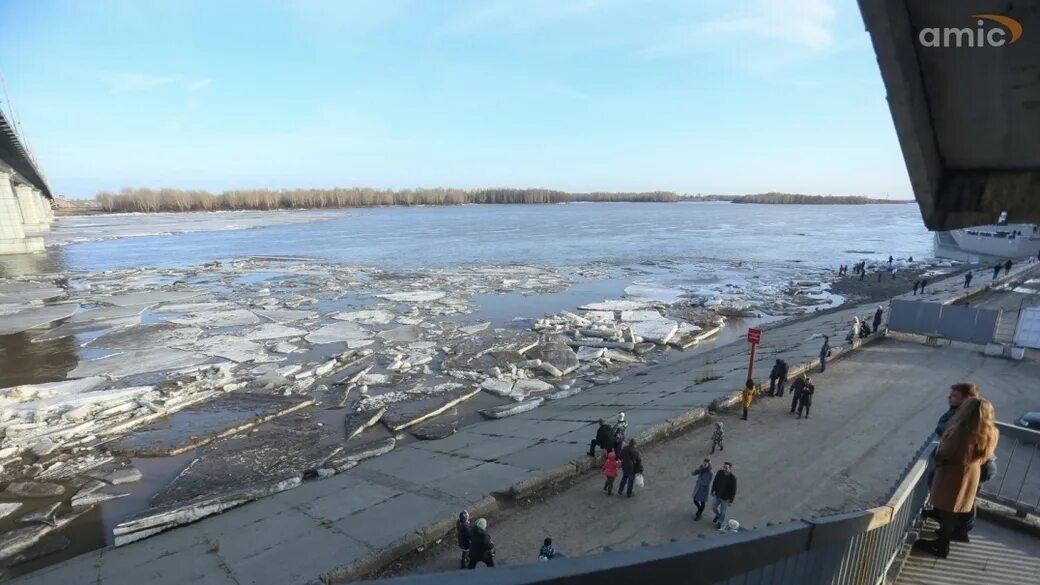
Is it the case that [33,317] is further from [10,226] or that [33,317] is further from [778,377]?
[10,226]

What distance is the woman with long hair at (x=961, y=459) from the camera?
145 inches

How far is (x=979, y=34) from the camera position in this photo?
3006mm

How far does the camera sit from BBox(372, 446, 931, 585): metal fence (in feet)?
5.28

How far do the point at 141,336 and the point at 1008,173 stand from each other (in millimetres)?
26489

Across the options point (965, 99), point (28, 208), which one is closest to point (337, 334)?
point (965, 99)

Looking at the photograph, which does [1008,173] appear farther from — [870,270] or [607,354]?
[870,270]

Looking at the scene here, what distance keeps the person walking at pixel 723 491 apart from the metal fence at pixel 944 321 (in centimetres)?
1509

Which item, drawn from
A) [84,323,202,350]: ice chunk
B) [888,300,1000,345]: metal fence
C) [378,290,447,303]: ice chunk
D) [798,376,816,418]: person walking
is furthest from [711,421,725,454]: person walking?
[378,290,447,303]: ice chunk

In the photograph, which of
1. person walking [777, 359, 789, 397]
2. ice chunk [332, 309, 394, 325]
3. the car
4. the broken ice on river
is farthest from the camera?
ice chunk [332, 309, 394, 325]

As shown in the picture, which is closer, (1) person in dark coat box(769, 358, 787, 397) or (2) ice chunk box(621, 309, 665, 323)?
(1) person in dark coat box(769, 358, 787, 397)

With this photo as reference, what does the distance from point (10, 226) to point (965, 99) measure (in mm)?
68147

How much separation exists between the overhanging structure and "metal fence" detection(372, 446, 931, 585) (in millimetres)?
2421

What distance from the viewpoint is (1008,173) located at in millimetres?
3945

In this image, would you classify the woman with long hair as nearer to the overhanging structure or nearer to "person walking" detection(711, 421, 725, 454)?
the overhanging structure
